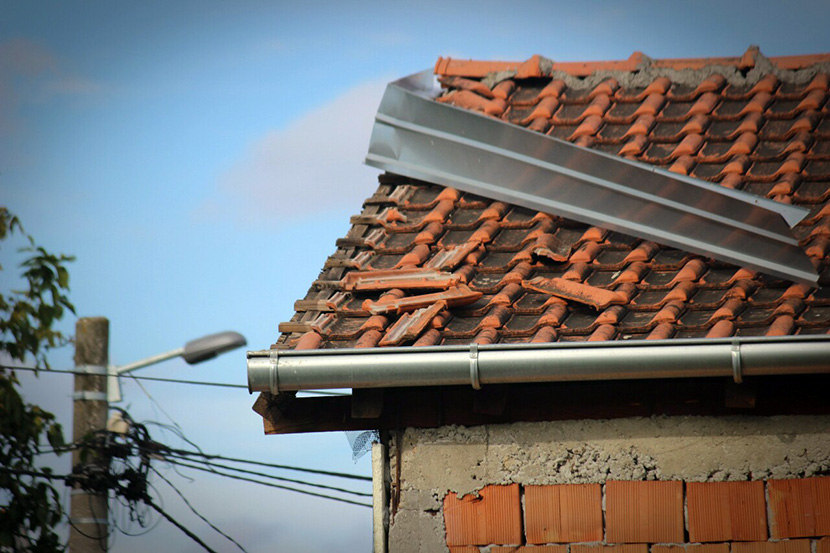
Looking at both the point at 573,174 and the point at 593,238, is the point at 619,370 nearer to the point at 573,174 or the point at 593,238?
the point at 593,238

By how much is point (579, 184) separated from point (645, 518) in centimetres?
207

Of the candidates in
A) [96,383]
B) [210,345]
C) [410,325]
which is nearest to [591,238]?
[410,325]

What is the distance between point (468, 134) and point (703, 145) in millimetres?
1469

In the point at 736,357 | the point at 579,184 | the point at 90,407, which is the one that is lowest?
the point at 736,357

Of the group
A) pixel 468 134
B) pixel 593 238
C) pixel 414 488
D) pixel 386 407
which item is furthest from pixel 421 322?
pixel 468 134

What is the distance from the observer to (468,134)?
628 cm

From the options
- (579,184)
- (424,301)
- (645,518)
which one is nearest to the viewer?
(645,518)

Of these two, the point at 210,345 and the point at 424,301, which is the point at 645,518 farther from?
the point at 210,345

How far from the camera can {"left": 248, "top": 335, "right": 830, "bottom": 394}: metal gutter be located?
445cm

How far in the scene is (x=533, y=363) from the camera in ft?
15.1

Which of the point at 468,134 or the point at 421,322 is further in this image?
the point at 468,134

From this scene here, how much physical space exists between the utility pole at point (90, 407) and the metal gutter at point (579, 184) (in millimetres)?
2020


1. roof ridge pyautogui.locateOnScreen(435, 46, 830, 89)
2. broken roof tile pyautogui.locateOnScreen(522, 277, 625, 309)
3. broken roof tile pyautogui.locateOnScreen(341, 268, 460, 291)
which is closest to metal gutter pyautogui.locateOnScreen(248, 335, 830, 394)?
broken roof tile pyautogui.locateOnScreen(522, 277, 625, 309)

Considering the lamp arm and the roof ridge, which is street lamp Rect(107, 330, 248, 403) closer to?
the lamp arm
